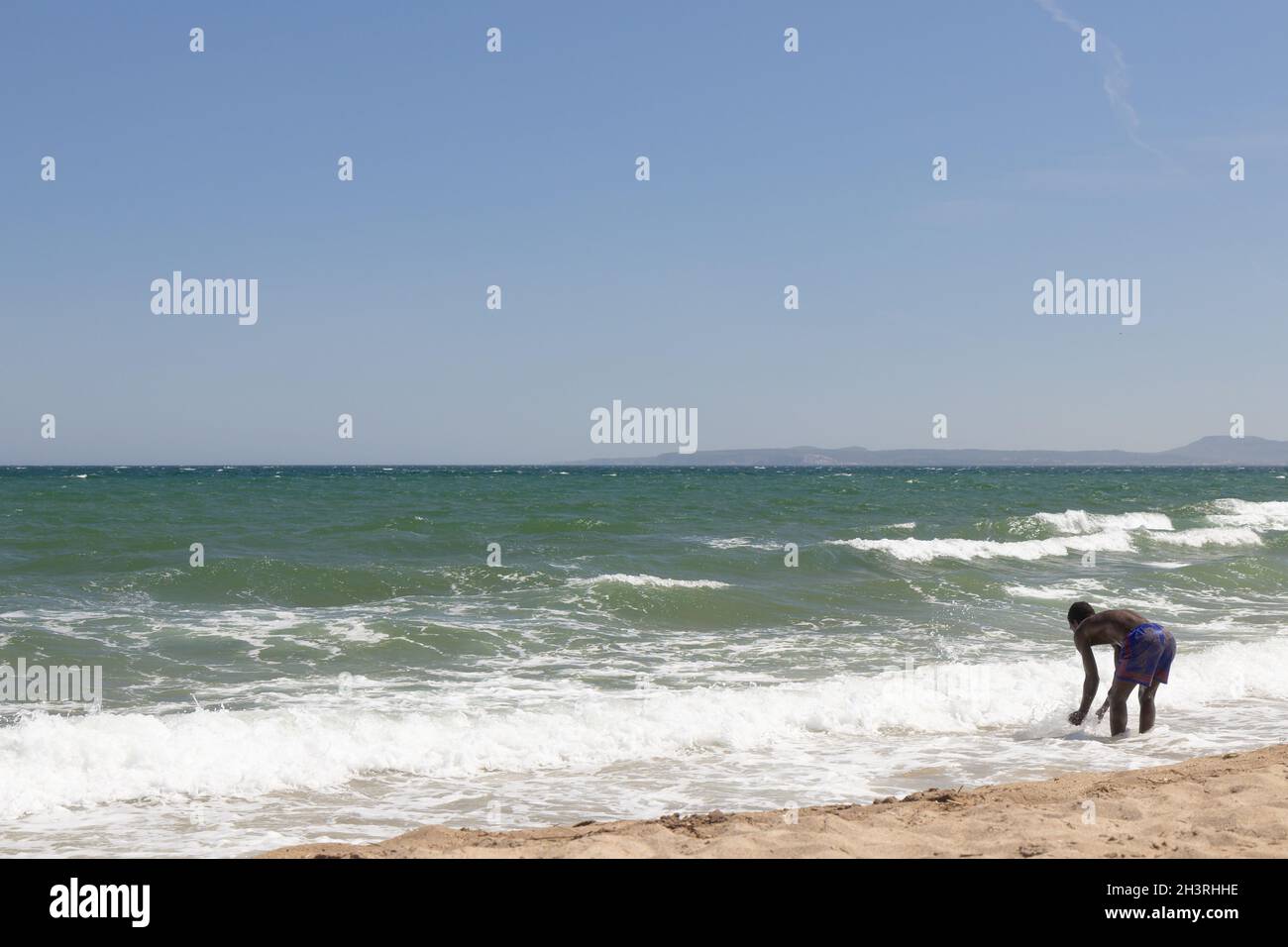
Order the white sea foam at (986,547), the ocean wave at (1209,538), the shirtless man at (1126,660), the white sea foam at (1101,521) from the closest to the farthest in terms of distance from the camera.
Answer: the shirtless man at (1126,660)
the white sea foam at (986,547)
the ocean wave at (1209,538)
the white sea foam at (1101,521)

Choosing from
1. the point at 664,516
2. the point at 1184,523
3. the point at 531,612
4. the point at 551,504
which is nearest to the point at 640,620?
the point at 531,612

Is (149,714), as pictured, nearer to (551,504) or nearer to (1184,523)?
(551,504)

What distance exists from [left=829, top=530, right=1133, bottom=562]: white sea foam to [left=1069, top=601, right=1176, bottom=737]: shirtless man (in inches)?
590

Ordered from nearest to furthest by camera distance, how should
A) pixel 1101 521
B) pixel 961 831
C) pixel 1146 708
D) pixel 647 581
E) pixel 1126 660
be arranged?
pixel 961 831 < pixel 1126 660 < pixel 1146 708 < pixel 647 581 < pixel 1101 521

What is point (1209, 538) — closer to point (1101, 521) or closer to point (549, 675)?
point (1101, 521)

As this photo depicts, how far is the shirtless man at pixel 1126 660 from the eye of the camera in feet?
29.6

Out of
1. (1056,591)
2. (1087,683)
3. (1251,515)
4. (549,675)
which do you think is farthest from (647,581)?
(1251,515)

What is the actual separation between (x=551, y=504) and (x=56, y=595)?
2572cm

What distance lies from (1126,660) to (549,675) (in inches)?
229

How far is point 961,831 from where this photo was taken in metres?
5.87

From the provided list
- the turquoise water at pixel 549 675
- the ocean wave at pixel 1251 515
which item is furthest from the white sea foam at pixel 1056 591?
the ocean wave at pixel 1251 515

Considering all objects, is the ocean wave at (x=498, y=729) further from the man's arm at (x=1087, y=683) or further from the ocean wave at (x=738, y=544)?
the ocean wave at (x=738, y=544)

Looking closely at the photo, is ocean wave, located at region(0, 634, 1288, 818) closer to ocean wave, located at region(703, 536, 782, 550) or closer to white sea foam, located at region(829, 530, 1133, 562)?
white sea foam, located at region(829, 530, 1133, 562)

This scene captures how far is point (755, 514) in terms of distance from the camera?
126ft
